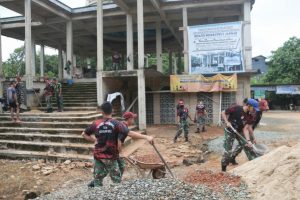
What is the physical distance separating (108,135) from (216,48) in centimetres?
1257

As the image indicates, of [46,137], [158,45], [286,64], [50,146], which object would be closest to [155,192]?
[50,146]

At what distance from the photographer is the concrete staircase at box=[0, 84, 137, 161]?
993cm

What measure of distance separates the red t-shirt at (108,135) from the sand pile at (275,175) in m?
2.10

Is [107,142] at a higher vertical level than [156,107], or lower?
higher

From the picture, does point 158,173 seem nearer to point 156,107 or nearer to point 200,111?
point 200,111

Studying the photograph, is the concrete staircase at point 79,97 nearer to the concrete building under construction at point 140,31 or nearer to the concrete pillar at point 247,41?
the concrete building under construction at point 140,31

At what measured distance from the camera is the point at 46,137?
1088cm

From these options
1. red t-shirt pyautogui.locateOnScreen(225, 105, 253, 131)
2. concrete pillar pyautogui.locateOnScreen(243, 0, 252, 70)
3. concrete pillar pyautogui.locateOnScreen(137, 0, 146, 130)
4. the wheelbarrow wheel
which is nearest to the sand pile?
red t-shirt pyautogui.locateOnScreen(225, 105, 253, 131)

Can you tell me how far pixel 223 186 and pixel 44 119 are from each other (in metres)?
8.83

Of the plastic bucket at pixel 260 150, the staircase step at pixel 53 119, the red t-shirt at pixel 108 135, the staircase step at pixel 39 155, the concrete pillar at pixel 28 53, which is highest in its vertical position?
the concrete pillar at pixel 28 53

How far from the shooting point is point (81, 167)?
29.3 feet

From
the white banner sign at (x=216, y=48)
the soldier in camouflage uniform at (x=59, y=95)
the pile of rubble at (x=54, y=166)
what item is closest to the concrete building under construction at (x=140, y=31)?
the white banner sign at (x=216, y=48)

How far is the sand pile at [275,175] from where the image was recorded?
4.55 metres

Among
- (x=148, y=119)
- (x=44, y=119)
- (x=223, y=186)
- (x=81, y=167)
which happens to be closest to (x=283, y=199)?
(x=223, y=186)
